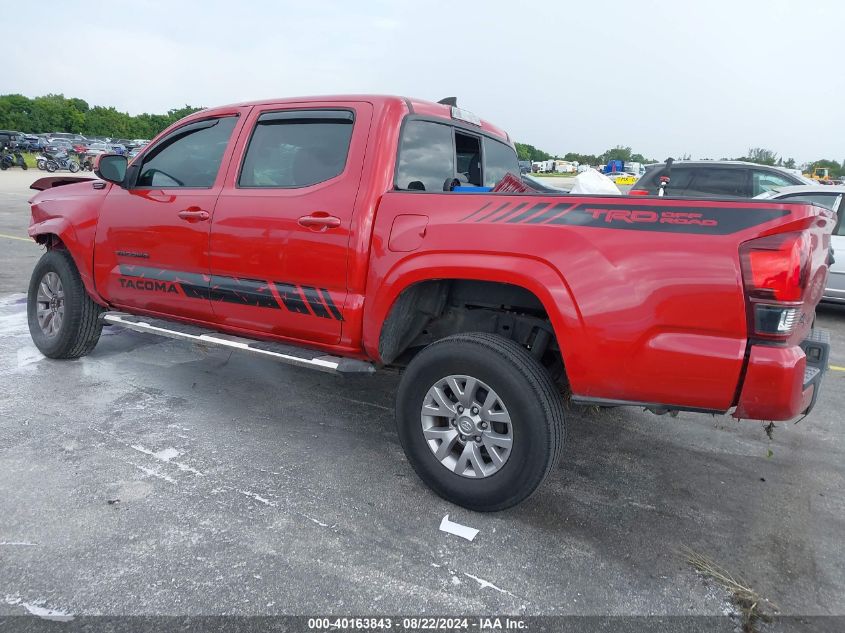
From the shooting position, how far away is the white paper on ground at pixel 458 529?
259 centimetres

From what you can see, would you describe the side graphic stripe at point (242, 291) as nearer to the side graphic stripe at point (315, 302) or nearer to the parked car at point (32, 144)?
the side graphic stripe at point (315, 302)

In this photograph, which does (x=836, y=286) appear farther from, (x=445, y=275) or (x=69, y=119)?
(x=69, y=119)

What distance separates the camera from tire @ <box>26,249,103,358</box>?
4457mm

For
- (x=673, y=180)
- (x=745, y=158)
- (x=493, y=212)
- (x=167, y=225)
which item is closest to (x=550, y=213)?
(x=493, y=212)

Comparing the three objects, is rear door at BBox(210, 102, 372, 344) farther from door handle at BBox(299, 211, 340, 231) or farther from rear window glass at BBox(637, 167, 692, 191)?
rear window glass at BBox(637, 167, 692, 191)

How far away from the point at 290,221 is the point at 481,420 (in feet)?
4.84

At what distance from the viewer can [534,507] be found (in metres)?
2.84

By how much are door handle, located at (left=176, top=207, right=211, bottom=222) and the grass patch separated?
3092mm

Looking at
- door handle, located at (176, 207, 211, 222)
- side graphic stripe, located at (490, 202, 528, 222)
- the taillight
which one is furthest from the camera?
door handle, located at (176, 207, 211, 222)

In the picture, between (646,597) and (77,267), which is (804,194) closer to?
(646,597)

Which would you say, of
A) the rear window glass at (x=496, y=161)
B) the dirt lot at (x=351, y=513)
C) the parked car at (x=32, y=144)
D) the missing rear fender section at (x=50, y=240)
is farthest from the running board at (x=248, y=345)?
the parked car at (x=32, y=144)

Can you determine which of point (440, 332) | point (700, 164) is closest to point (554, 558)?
point (440, 332)

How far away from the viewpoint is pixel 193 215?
3617 mm

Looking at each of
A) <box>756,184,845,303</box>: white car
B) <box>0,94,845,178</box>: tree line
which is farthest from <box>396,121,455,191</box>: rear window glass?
<box>0,94,845,178</box>: tree line
